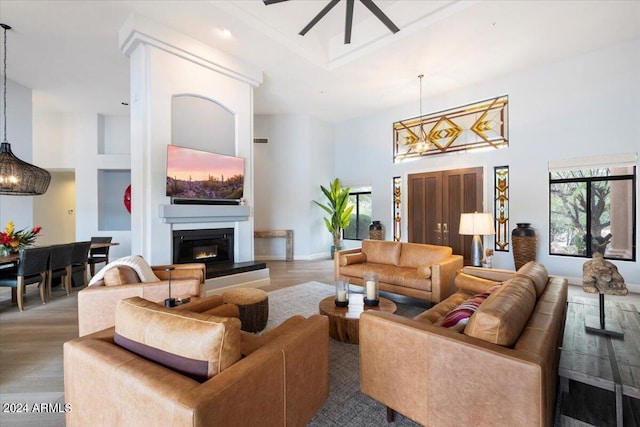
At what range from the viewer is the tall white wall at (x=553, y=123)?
4.64 m

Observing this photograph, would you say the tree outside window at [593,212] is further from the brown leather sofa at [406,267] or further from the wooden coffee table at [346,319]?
the wooden coffee table at [346,319]

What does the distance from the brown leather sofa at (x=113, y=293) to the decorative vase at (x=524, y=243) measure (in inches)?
213

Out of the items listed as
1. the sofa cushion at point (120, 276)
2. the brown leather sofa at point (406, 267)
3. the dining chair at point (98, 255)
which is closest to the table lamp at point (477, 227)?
the brown leather sofa at point (406, 267)

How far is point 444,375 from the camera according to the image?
4.87ft

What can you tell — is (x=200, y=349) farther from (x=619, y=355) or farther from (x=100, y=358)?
(x=619, y=355)

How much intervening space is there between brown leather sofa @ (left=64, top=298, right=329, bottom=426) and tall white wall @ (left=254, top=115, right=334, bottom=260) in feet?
21.2

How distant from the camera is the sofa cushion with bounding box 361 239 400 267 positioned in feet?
15.6

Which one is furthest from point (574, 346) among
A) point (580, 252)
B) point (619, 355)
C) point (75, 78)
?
point (75, 78)

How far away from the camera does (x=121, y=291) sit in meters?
2.53

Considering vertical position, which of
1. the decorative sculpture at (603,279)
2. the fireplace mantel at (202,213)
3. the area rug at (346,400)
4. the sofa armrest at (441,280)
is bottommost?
the area rug at (346,400)

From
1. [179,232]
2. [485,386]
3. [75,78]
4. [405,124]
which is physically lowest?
[485,386]

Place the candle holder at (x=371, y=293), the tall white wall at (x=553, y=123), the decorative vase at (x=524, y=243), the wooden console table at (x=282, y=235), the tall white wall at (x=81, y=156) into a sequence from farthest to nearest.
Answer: the wooden console table at (x=282, y=235) → the tall white wall at (x=81, y=156) → the decorative vase at (x=524, y=243) → the tall white wall at (x=553, y=123) → the candle holder at (x=371, y=293)

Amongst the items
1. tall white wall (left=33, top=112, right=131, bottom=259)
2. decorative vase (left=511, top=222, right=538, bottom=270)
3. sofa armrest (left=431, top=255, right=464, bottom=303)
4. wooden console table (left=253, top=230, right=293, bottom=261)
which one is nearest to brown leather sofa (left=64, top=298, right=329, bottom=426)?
sofa armrest (left=431, top=255, right=464, bottom=303)

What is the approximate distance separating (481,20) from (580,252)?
4.30 meters
